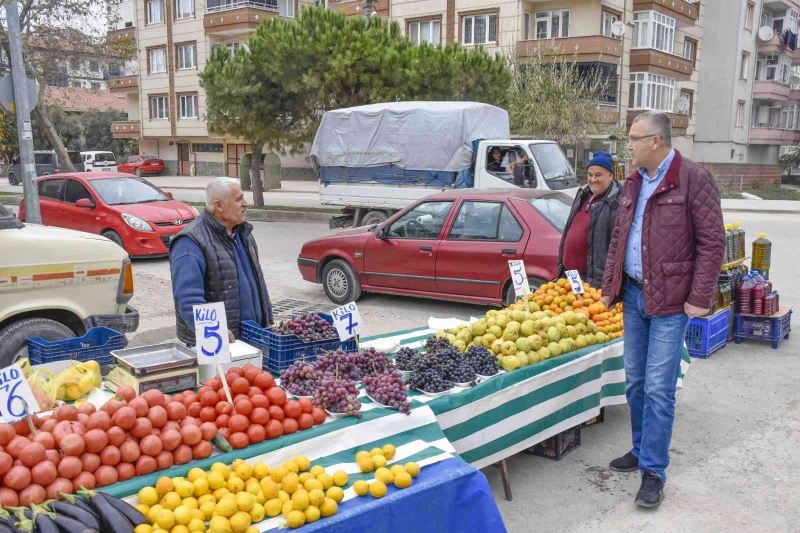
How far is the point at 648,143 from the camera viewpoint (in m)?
4.06

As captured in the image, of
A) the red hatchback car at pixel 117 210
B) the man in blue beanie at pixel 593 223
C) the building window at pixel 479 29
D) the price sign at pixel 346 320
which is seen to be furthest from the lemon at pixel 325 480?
the building window at pixel 479 29

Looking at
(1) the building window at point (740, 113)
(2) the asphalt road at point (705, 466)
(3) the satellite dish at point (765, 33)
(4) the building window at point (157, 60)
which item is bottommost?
(2) the asphalt road at point (705, 466)

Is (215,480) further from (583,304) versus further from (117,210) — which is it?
(117,210)

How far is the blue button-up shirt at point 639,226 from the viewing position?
4.16 meters

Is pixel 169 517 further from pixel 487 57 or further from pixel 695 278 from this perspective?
pixel 487 57

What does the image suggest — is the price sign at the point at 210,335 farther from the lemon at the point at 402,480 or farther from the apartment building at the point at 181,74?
the apartment building at the point at 181,74

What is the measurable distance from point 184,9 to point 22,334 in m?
46.0

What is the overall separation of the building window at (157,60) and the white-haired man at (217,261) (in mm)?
48046

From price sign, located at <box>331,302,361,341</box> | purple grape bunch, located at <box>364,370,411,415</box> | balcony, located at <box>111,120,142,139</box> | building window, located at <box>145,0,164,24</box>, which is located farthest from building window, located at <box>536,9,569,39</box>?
purple grape bunch, located at <box>364,370,411,415</box>

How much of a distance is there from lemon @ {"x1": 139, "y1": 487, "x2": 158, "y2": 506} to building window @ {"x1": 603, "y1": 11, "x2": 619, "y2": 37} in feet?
113

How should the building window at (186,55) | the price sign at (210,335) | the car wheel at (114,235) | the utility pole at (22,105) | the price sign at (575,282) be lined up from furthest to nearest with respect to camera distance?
the building window at (186,55) < the car wheel at (114,235) < the utility pole at (22,105) < the price sign at (575,282) < the price sign at (210,335)

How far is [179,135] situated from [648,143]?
48.0 metres

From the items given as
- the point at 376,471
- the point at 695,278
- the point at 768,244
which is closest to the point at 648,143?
the point at 695,278

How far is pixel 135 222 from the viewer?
13.4 metres
